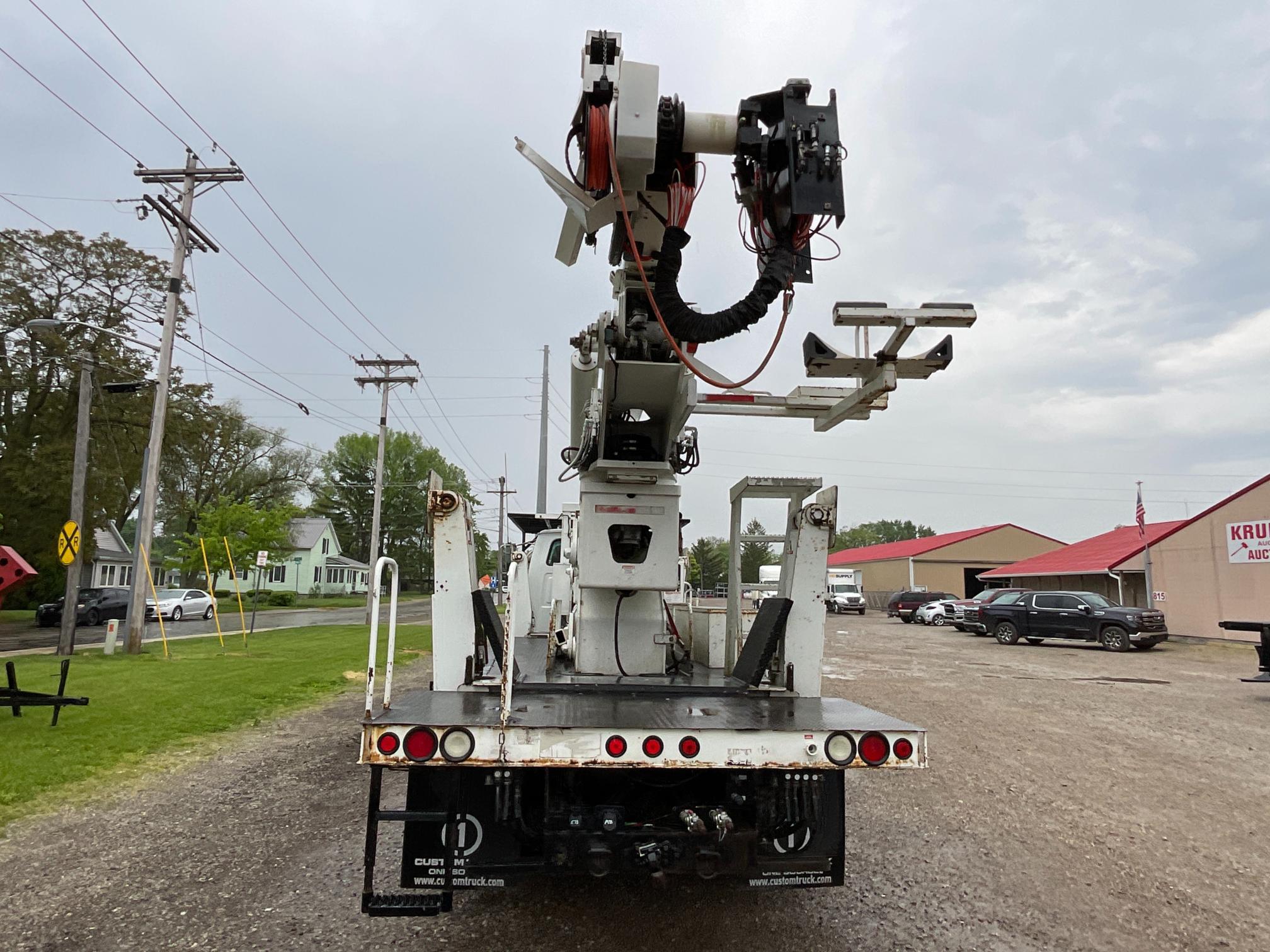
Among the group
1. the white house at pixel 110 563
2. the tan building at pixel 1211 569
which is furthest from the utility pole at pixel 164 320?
the tan building at pixel 1211 569

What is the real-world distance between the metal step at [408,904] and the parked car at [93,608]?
25.3 meters

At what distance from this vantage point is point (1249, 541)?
21.0 meters

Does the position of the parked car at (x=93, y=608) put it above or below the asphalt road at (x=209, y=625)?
above

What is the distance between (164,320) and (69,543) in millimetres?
5107

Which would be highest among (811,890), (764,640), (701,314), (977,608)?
(701,314)

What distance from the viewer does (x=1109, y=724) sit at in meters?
9.61

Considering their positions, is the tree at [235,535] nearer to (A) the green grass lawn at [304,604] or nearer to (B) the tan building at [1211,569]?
(A) the green grass lawn at [304,604]

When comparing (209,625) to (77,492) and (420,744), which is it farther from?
(420,744)

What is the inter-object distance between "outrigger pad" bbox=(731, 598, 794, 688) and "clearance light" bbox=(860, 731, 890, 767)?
1286 millimetres

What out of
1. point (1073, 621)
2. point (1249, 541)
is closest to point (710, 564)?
point (1073, 621)

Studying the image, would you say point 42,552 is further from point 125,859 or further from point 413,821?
point 413,821

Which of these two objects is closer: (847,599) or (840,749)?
(840,749)

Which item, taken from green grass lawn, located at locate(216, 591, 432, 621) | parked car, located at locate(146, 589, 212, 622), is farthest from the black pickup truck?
parked car, located at locate(146, 589, 212, 622)

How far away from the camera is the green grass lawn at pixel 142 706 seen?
20.7 ft
